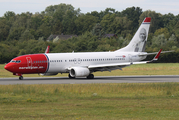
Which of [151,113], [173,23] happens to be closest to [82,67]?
[151,113]

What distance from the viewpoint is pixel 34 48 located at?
105m

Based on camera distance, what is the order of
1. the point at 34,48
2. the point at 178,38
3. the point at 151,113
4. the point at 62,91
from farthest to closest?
1. the point at 178,38
2. the point at 34,48
3. the point at 62,91
4. the point at 151,113

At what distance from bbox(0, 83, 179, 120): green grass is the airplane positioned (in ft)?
46.9

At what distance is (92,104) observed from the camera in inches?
823

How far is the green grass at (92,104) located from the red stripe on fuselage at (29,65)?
1393 cm

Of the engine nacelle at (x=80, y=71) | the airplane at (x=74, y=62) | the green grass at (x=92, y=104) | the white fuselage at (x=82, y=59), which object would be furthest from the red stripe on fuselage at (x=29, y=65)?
the green grass at (x=92, y=104)

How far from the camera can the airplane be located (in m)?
43.6

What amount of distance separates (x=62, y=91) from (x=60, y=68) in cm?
1781

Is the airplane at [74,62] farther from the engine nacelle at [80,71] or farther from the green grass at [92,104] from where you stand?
the green grass at [92,104]

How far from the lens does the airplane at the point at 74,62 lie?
43562 mm

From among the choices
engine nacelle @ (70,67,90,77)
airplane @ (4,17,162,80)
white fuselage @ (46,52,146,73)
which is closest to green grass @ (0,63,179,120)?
airplane @ (4,17,162,80)

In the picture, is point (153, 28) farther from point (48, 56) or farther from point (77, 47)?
point (48, 56)

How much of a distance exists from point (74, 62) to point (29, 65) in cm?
649

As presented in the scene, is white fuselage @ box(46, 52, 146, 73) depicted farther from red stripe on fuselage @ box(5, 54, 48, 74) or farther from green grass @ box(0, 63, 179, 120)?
green grass @ box(0, 63, 179, 120)
